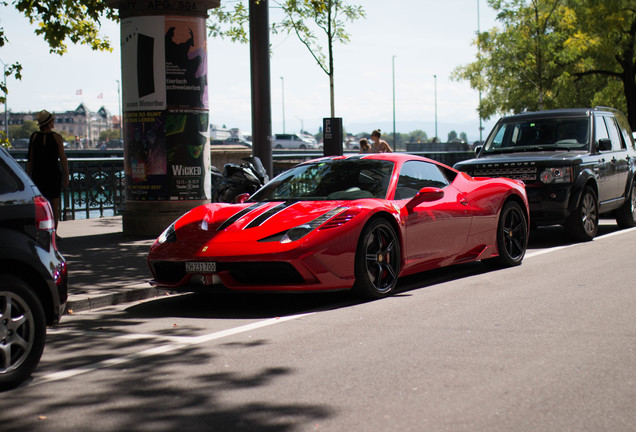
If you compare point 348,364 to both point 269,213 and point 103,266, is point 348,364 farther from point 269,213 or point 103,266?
point 103,266

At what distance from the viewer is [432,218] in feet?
27.8

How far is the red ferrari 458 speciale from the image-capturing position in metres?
7.15

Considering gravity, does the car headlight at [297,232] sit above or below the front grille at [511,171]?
below

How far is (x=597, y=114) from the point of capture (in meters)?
13.6

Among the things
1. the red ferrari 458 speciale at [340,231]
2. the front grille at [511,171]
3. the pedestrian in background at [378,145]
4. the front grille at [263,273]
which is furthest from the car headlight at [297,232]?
the pedestrian in background at [378,145]

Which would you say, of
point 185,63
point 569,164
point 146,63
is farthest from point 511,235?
point 146,63

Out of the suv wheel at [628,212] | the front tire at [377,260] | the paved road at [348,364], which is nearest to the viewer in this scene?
the paved road at [348,364]

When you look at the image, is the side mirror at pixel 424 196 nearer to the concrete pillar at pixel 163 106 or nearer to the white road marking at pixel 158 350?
the white road marking at pixel 158 350

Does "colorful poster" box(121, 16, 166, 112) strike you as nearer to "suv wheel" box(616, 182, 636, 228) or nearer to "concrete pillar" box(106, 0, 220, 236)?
"concrete pillar" box(106, 0, 220, 236)

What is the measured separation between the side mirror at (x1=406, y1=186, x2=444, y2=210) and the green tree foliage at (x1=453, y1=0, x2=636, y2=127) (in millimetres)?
24898

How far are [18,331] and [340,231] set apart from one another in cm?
301

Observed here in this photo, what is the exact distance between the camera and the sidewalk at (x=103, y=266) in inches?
318

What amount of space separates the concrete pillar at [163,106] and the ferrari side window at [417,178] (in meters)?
5.48

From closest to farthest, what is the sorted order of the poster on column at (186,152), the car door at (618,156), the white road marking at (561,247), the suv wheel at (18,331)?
the suv wheel at (18,331) < the white road marking at (561,247) < the poster on column at (186,152) < the car door at (618,156)
